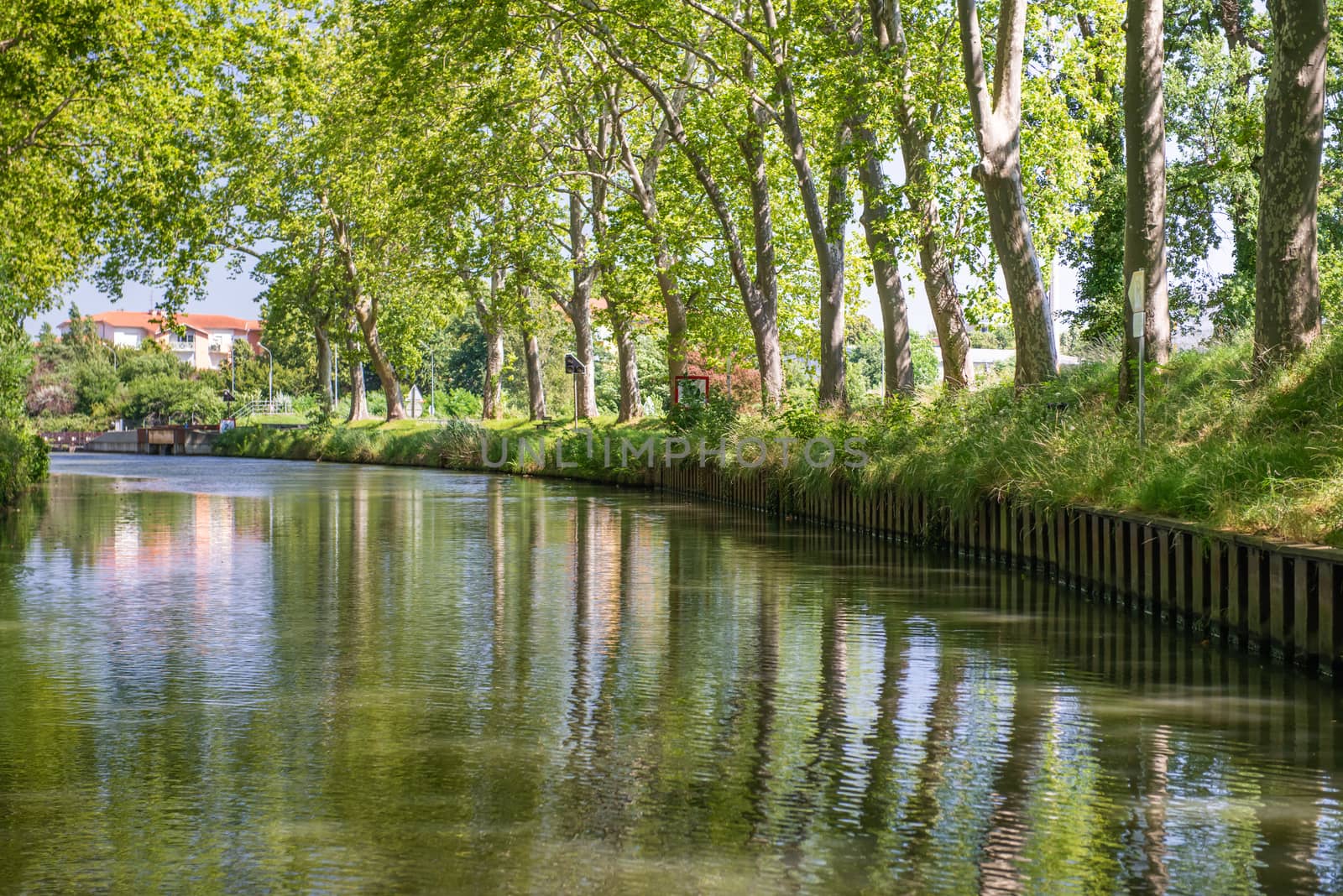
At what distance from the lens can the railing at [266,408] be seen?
9384 centimetres

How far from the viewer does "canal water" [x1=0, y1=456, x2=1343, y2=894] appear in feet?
21.4

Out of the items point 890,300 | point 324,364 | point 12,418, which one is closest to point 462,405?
point 324,364

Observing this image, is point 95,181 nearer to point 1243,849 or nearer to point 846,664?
point 846,664

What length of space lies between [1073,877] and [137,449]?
93.5 meters

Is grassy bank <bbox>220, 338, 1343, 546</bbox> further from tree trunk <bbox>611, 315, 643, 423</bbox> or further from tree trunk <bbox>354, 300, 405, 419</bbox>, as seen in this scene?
tree trunk <bbox>354, 300, 405, 419</bbox>

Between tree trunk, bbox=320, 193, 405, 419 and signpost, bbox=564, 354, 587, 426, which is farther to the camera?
tree trunk, bbox=320, 193, 405, 419

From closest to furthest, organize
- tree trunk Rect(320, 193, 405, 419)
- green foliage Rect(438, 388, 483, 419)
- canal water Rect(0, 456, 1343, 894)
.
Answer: canal water Rect(0, 456, 1343, 894), tree trunk Rect(320, 193, 405, 419), green foliage Rect(438, 388, 483, 419)

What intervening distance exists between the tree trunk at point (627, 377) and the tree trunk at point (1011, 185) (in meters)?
26.0

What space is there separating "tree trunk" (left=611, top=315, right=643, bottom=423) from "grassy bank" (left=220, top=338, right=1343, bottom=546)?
18.5m

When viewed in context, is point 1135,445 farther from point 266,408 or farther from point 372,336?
point 266,408

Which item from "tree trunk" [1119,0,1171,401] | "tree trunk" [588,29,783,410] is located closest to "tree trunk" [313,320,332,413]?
"tree trunk" [588,29,783,410]

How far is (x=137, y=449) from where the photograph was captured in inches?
3701

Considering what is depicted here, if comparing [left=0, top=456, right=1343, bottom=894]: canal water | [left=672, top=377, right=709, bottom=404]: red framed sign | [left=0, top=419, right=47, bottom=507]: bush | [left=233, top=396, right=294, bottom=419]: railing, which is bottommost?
[left=0, top=456, right=1343, bottom=894]: canal water

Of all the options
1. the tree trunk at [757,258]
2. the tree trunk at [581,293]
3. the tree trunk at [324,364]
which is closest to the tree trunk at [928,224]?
the tree trunk at [757,258]
